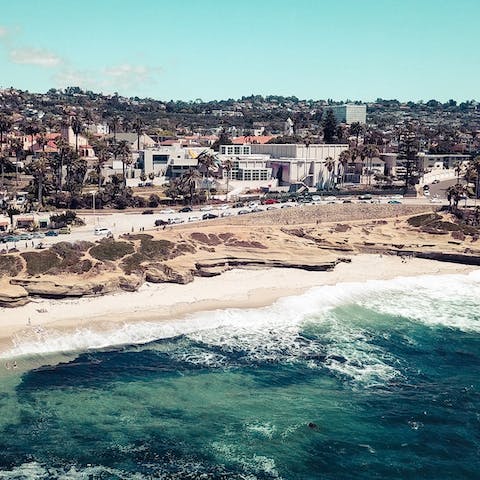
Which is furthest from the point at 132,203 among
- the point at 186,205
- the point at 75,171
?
the point at 75,171

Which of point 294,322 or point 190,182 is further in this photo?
point 190,182

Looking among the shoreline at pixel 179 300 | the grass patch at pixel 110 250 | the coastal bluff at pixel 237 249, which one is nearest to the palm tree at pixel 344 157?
the coastal bluff at pixel 237 249

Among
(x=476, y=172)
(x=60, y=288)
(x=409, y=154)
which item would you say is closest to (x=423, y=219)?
(x=476, y=172)

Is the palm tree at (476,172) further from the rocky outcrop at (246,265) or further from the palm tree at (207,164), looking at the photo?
the palm tree at (207,164)

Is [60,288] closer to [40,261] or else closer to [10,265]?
[40,261]

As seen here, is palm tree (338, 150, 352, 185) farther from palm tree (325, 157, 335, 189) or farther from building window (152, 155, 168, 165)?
building window (152, 155, 168, 165)
